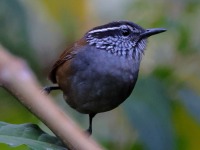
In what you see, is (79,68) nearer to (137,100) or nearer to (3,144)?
(137,100)

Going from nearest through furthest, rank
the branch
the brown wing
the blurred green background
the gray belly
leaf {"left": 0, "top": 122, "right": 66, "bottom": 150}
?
1. the branch
2. leaf {"left": 0, "top": 122, "right": 66, "bottom": 150}
3. the gray belly
4. the brown wing
5. the blurred green background

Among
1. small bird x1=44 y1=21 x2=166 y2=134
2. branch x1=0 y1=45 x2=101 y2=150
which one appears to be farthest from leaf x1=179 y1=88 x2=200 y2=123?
branch x1=0 y1=45 x2=101 y2=150

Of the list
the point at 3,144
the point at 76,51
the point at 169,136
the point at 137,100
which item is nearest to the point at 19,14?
the point at 76,51

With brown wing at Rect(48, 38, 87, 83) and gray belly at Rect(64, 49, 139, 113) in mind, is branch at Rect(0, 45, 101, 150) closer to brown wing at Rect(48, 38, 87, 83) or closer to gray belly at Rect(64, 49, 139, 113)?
gray belly at Rect(64, 49, 139, 113)

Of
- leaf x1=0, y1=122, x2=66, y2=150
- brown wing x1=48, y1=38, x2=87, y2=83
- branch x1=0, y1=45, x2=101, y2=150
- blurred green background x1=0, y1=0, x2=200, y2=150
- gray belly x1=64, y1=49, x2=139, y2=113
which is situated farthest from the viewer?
blurred green background x1=0, y1=0, x2=200, y2=150

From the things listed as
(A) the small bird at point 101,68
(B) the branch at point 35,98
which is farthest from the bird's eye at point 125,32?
(B) the branch at point 35,98

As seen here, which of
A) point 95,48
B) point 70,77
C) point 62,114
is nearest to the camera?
point 62,114
